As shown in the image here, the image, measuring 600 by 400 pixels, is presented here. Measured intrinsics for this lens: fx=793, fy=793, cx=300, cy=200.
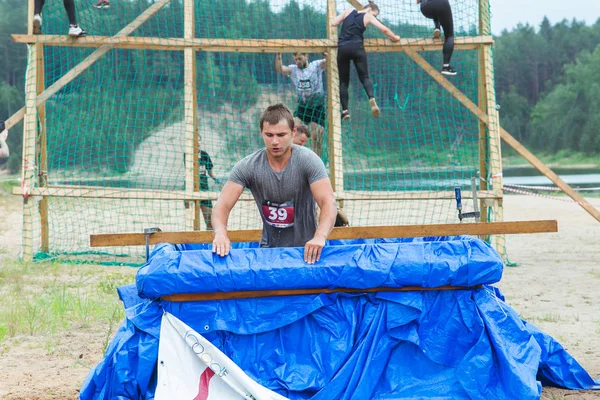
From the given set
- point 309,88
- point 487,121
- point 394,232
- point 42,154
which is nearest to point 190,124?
point 309,88

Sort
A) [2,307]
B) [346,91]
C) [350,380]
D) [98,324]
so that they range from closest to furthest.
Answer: [350,380]
[98,324]
[2,307]
[346,91]

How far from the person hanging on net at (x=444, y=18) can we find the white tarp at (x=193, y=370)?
7.14 metres

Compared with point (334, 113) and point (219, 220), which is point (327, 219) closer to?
point (219, 220)

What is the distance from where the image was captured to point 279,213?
16.4ft

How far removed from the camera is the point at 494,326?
4.57m

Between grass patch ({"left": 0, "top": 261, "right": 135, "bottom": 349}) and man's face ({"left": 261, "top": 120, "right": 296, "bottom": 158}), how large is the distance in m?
2.09

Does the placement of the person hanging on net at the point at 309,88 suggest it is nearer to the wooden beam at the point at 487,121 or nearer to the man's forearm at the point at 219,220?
the wooden beam at the point at 487,121

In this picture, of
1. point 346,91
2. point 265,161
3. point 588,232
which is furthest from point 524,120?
point 265,161

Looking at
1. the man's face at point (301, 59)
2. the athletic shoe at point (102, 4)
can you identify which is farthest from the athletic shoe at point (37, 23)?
the man's face at point (301, 59)

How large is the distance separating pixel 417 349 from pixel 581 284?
17.1 feet

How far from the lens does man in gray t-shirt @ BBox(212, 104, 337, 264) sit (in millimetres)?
4742

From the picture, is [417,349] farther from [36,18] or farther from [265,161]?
[36,18]

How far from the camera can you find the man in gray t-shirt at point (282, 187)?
4.74 m

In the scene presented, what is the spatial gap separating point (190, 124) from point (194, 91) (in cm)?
48
